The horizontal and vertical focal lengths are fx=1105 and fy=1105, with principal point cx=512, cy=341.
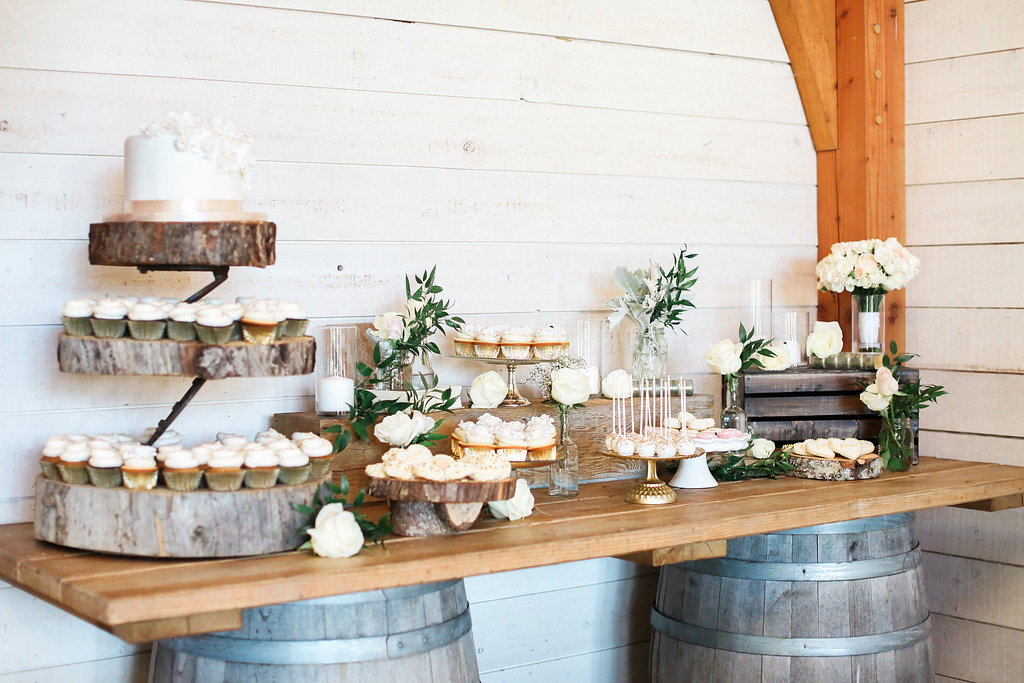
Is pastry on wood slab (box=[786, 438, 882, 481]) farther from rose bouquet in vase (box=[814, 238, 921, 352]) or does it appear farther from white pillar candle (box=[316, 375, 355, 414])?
white pillar candle (box=[316, 375, 355, 414])

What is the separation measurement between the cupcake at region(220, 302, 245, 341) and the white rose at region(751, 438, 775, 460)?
1.15 meters

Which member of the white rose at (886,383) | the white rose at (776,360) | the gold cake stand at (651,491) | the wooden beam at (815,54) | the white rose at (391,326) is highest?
the wooden beam at (815,54)

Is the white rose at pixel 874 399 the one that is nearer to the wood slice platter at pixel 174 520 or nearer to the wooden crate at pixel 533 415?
the wooden crate at pixel 533 415

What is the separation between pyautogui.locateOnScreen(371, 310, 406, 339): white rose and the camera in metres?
→ 1.94

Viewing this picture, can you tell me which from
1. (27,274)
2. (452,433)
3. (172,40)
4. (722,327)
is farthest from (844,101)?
(27,274)

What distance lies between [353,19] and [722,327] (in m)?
1.10

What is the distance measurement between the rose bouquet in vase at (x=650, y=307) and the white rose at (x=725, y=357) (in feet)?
0.31

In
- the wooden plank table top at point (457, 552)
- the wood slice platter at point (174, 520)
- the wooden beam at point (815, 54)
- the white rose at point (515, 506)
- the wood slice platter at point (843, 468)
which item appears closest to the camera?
the wooden plank table top at point (457, 552)

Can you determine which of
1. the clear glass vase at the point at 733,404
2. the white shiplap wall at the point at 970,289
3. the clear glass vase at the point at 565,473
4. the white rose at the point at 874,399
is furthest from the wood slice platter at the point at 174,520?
the white shiplap wall at the point at 970,289

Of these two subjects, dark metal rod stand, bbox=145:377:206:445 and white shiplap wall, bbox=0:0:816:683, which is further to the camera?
white shiplap wall, bbox=0:0:816:683

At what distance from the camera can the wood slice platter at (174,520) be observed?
4.90 feet

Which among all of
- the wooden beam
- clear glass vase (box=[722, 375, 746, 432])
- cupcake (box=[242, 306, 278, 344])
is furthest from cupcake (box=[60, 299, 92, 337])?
the wooden beam

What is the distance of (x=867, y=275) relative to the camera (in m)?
2.38

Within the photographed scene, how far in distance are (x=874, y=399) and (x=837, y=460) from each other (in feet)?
0.54
